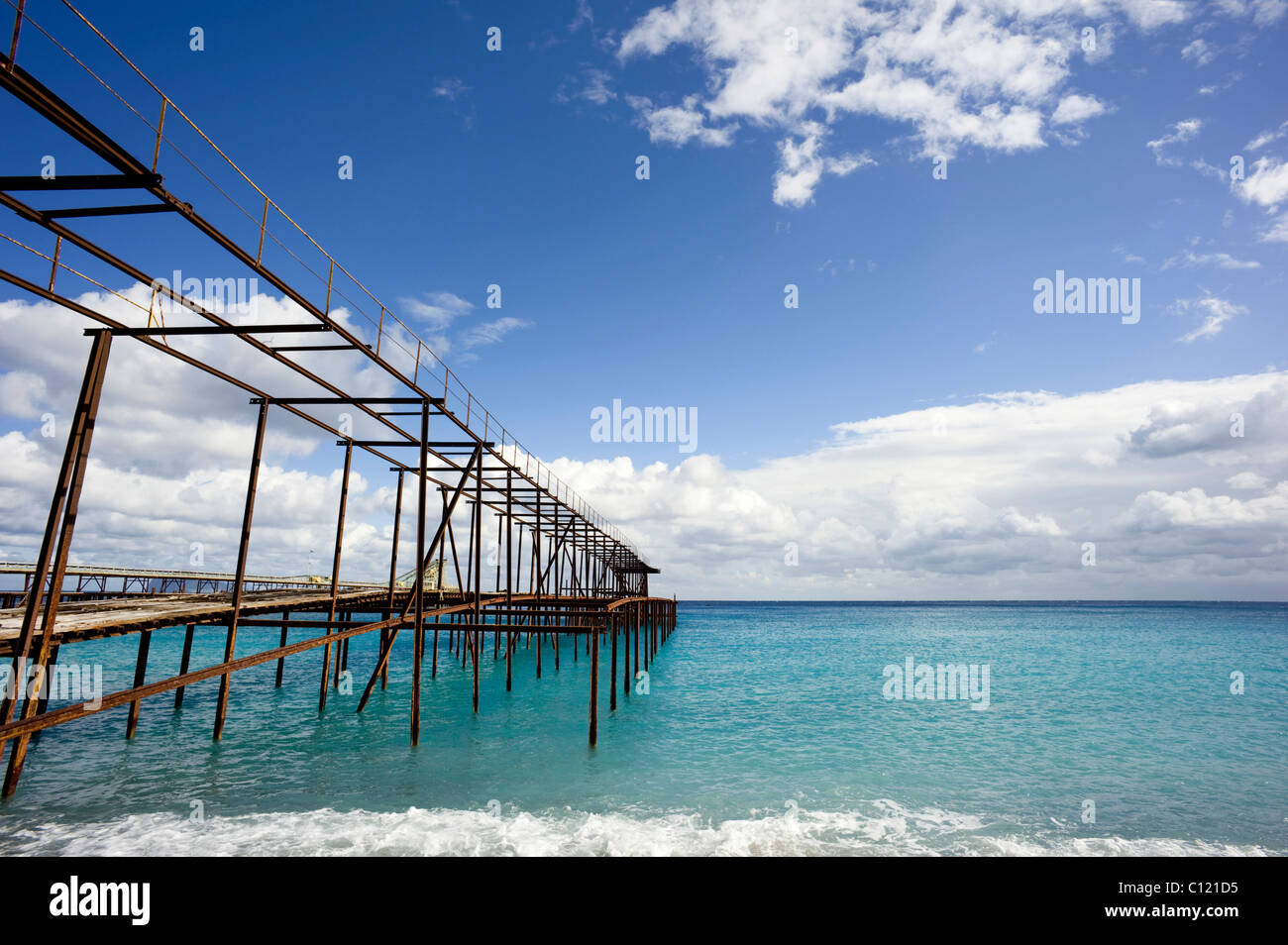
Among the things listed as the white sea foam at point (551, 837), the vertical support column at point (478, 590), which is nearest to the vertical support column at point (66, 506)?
the white sea foam at point (551, 837)

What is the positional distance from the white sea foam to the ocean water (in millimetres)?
49

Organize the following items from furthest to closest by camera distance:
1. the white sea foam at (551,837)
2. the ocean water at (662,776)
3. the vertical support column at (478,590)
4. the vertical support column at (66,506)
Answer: the vertical support column at (478,590)
the ocean water at (662,776)
the white sea foam at (551,837)
the vertical support column at (66,506)

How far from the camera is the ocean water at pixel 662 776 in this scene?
10148mm

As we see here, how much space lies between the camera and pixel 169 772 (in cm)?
1252

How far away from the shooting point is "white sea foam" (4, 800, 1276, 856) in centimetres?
941

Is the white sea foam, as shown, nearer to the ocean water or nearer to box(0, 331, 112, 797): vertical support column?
the ocean water

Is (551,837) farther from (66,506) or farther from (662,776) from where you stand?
(66,506)

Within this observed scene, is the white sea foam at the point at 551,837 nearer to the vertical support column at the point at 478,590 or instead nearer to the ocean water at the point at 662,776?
the ocean water at the point at 662,776

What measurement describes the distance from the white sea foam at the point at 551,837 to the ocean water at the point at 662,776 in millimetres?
49

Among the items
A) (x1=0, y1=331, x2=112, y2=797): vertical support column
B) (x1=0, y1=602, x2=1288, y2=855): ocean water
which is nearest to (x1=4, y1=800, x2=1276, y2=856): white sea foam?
(x1=0, y1=602, x2=1288, y2=855): ocean water
